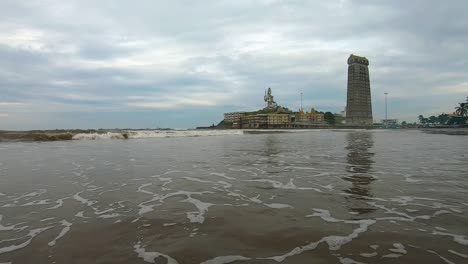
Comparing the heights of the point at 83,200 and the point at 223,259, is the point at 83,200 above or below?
above

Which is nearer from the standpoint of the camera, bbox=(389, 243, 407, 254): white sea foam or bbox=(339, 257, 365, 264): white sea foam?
bbox=(339, 257, 365, 264): white sea foam

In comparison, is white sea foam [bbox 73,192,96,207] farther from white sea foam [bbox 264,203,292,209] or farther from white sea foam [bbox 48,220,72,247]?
white sea foam [bbox 264,203,292,209]

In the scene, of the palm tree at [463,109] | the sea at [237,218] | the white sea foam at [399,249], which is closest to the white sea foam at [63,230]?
the sea at [237,218]

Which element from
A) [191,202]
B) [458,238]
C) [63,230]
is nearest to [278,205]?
[191,202]

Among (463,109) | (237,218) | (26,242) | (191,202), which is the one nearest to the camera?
(26,242)

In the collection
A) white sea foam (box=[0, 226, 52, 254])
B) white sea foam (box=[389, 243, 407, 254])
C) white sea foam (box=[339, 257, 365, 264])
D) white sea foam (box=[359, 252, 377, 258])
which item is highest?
white sea foam (box=[0, 226, 52, 254])

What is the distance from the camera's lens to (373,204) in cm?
714

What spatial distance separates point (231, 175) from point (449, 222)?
23.1 feet

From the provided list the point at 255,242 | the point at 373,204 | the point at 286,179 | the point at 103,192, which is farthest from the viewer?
the point at 286,179

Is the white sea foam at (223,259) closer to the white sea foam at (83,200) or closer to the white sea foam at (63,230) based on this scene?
the white sea foam at (63,230)

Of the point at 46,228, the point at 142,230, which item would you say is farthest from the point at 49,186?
the point at 142,230

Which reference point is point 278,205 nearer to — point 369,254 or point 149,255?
point 369,254

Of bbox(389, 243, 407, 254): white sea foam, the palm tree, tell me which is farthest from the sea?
the palm tree

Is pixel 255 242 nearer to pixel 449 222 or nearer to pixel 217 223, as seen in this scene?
pixel 217 223
